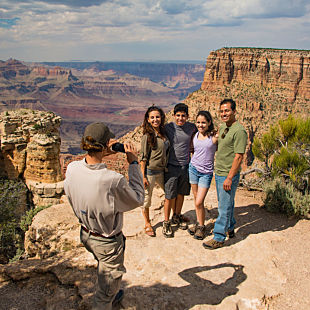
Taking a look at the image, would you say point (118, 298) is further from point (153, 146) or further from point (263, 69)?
point (263, 69)

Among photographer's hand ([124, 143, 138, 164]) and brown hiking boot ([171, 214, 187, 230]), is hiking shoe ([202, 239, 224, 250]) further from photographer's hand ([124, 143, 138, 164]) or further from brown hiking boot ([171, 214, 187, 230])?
photographer's hand ([124, 143, 138, 164])

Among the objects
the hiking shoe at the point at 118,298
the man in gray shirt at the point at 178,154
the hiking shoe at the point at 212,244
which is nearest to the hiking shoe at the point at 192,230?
the hiking shoe at the point at 212,244

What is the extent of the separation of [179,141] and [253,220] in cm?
226

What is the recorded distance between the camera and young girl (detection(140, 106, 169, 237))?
362 centimetres

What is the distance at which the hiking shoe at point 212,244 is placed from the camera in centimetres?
375

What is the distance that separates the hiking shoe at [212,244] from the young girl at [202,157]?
440 mm

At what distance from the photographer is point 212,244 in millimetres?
3764

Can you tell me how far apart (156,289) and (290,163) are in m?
3.78

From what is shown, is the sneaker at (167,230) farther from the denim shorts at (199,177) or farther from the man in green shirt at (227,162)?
the denim shorts at (199,177)

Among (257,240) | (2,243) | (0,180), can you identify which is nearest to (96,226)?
(257,240)

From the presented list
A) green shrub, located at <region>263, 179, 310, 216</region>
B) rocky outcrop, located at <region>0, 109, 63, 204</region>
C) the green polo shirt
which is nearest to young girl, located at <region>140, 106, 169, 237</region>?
the green polo shirt

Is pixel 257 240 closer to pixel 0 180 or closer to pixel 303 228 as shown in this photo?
pixel 303 228

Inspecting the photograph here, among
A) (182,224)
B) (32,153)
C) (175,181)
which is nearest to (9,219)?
(32,153)

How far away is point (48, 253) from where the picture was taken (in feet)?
14.6
